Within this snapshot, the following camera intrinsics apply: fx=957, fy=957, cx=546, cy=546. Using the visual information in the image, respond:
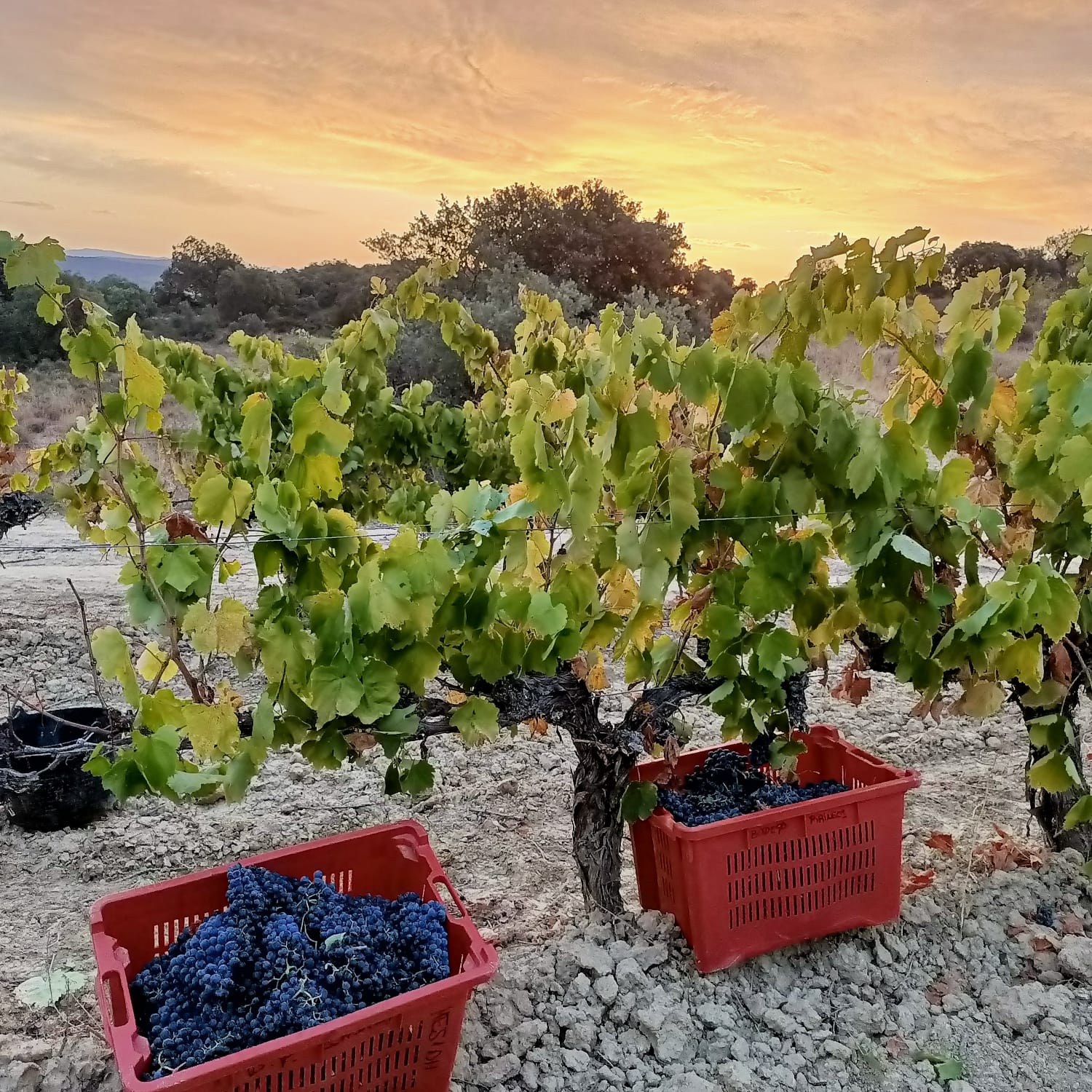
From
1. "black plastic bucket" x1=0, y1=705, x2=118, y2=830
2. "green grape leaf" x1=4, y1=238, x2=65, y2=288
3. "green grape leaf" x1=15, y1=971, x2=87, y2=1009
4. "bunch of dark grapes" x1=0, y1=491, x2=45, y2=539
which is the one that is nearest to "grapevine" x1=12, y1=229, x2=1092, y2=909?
"green grape leaf" x1=4, y1=238, x2=65, y2=288

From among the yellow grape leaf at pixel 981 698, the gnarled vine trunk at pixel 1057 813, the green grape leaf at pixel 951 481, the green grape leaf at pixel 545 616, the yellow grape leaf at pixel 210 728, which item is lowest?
the gnarled vine trunk at pixel 1057 813

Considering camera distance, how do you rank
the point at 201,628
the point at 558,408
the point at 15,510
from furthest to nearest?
the point at 15,510 < the point at 558,408 < the point at 201,628

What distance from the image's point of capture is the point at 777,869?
6.57 ft

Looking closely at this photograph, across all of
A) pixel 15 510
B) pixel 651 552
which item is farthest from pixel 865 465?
pixel 15 510

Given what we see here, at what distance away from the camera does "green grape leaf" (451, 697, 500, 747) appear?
167 centimetres

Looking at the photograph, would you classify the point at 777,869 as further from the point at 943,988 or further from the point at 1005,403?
the point at 1005,403

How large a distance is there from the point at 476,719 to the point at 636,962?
0.71 m

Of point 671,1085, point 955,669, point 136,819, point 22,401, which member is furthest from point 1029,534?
point 22,401

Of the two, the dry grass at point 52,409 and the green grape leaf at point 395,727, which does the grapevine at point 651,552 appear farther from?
the dry grass at point 52,409

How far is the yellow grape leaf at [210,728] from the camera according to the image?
156 cm

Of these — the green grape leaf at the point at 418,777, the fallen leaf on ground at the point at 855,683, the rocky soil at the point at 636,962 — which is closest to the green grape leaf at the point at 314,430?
the green grape leaf at the point at 418,777

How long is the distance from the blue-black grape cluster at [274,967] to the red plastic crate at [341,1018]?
0.17 ft

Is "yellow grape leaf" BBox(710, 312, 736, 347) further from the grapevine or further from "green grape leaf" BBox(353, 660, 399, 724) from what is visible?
"green grape leaf" BBox(353, 660, 399, 724)

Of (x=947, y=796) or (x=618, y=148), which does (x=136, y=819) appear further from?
(x=618, y=148)
